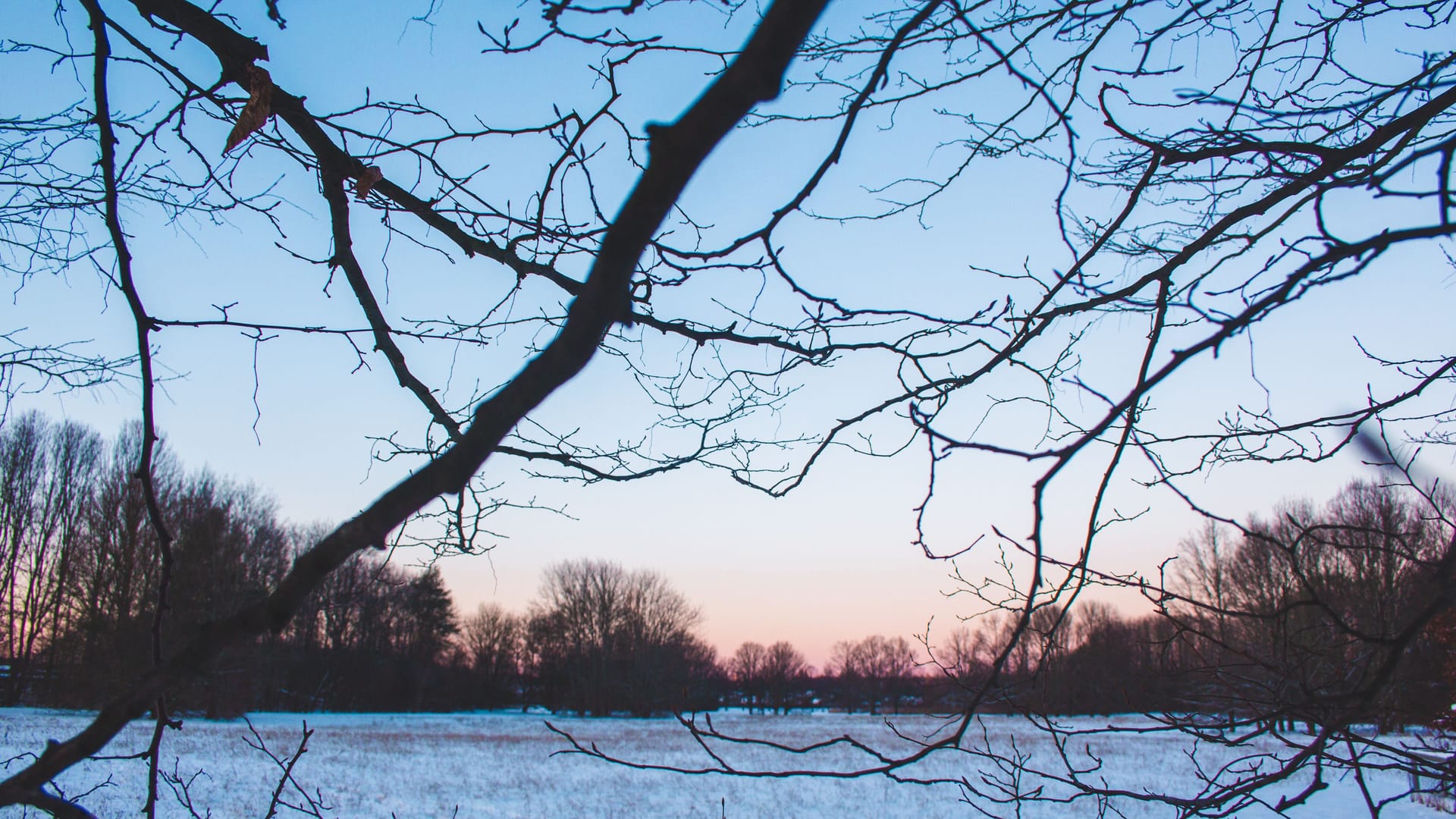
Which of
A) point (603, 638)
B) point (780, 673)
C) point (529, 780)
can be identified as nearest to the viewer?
point (529, 780)

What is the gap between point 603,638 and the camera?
49375 mm

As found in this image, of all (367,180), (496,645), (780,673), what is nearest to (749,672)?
(780,673)

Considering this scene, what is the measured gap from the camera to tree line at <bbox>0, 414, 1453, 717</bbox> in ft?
5.47

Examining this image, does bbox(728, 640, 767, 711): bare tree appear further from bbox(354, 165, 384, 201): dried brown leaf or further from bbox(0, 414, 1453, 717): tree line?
bbox(354, 165, 384, 201): dried brown leaf

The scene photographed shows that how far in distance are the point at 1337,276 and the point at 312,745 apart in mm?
24617

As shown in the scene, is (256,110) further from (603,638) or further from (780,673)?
(603,638)

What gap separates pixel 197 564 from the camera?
2466 cm

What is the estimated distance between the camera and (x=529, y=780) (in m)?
17.0

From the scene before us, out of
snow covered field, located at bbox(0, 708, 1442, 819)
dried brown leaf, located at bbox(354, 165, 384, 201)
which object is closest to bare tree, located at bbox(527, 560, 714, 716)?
snow covered field, located at bbox(0, 708, 1442, 819)

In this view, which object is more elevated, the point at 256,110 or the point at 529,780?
the point at 256,110

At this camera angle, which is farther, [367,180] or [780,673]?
[780,673]

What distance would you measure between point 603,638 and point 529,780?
33111 mm

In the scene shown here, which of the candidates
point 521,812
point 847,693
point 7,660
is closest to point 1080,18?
point 847,693

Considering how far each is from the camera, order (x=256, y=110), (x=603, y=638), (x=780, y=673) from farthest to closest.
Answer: (x=603, y=638), (x=780, y=673), (x=256, y=110)
